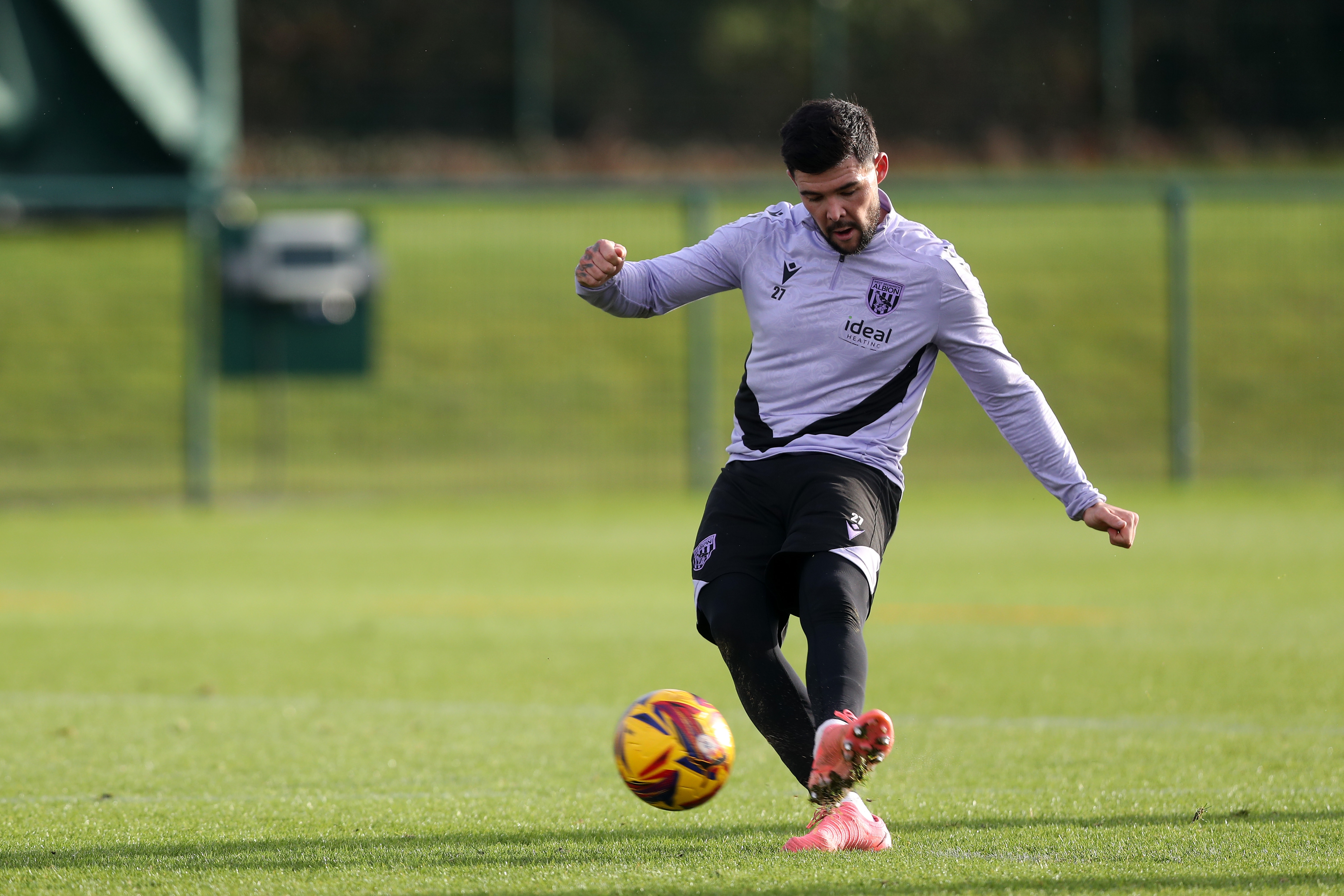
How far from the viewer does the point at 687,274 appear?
4.74m

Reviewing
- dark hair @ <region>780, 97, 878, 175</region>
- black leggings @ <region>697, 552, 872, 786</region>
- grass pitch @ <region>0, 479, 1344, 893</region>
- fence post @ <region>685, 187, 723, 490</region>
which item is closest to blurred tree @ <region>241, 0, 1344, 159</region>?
fence post @ <region>685, 187, 723, 490</region>

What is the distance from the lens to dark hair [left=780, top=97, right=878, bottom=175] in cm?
430

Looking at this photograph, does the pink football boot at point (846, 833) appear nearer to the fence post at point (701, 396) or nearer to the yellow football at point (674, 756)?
the yellow football at point (674, 756)

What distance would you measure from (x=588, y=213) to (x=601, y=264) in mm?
16445

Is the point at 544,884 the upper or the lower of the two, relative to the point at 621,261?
lower

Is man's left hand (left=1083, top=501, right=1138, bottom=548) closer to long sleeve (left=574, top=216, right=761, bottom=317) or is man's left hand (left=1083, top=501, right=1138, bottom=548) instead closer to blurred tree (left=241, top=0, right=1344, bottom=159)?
long sleeve (left=574, top=216, right=761, bottom=317)

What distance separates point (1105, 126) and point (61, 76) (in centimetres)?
1872

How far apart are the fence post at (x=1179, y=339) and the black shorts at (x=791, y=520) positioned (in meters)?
13.1

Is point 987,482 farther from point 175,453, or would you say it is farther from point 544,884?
point 544,884

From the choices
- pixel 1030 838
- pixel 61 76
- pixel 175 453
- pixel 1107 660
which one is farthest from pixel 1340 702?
pixel 61 76

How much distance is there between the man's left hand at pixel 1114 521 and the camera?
14.5 feet

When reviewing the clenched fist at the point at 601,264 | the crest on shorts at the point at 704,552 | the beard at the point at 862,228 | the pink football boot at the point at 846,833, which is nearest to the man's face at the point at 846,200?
the beard at the point at 862,228

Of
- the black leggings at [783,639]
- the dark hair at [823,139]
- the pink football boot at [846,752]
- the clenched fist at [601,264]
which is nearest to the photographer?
the pink football boot at [846,752]

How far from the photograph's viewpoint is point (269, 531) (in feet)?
48.0
